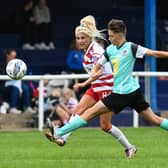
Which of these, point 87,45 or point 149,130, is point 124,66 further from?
point 149,130

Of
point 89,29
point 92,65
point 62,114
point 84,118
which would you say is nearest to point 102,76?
point 92,65

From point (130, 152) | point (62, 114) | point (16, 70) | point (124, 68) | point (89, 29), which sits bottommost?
point (62, 114)

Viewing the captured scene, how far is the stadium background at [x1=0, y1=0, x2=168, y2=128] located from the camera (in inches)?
908

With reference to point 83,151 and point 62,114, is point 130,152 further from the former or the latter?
point 62,114

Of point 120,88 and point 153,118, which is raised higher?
point 120,88

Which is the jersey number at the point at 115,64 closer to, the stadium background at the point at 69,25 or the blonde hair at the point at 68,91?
the blonde hair at the point at 68,91

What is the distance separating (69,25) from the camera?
24688mm

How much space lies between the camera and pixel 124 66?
40.3ft

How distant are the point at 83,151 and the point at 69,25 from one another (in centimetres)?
1125

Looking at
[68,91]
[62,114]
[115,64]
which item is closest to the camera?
[115,64]

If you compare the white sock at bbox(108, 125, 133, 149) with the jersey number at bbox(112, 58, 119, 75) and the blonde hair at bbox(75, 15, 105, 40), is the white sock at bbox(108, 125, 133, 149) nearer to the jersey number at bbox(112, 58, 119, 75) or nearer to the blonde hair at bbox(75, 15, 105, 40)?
the jersey number at bbox(112, 58, 119, 75)

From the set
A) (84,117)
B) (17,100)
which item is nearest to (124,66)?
(84,117)

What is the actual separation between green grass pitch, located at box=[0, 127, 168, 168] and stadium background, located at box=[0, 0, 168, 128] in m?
4.95

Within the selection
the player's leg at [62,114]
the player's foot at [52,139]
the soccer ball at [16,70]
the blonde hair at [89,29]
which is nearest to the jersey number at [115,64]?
the blonde hair at [89,29]
